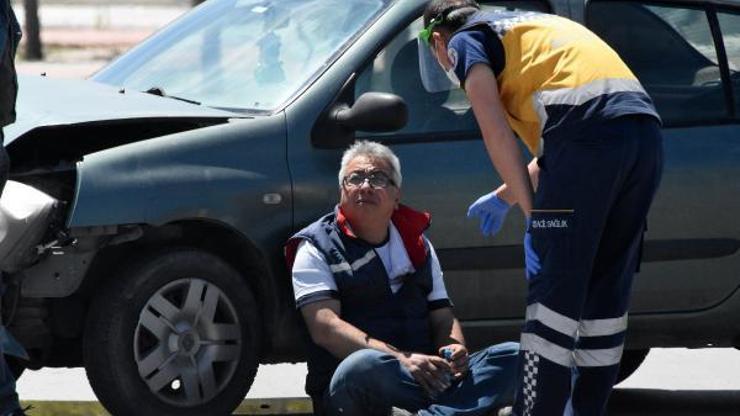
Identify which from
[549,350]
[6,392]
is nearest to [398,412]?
[549,350]

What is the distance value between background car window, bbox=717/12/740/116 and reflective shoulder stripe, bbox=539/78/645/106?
1.81m

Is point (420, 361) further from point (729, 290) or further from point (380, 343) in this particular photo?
point (729, 290)

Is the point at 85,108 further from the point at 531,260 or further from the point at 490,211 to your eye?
the point at 531,260

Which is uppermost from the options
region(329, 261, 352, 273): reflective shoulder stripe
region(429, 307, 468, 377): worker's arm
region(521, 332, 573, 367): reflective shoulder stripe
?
region(521, 332, 573, 367): reflective shoulder stripe

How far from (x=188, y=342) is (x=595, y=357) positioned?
1.50m

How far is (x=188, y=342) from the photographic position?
5844 mm

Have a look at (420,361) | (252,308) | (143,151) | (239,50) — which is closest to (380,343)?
(420,361)

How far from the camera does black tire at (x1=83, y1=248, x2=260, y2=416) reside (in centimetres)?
580

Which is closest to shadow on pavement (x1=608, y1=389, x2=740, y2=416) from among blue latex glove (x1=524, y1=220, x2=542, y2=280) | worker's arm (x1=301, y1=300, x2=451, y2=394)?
worker's arm (x1=301, y1=300, x2=451, y2=394)

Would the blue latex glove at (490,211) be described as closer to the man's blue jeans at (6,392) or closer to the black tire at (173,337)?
the black tire at (173,337)

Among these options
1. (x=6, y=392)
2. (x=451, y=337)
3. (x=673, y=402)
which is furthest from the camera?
(x=673, y=402)

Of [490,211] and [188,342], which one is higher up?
[490,211]

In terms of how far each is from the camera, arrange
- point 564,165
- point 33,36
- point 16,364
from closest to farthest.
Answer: point 564,165, point 16,364, point 33,36

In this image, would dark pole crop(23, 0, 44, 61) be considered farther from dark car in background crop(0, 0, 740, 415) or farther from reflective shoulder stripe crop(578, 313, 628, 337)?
reflective shoulder stripe crop(578, 313, 628, 337)
